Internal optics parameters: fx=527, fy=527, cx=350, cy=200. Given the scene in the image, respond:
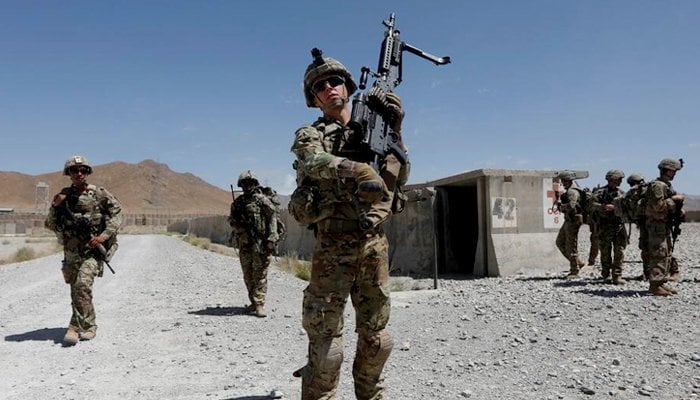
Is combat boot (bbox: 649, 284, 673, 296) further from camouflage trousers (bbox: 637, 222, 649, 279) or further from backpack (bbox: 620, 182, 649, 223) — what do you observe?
backpack (bbox: 620, 182, 649, 223)

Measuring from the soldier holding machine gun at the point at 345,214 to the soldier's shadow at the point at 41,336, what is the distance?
4.31 metres

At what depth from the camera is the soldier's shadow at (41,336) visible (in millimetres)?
5961

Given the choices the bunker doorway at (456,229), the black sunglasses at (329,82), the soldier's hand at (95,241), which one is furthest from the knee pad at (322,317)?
the bunker doorway at (456,229)

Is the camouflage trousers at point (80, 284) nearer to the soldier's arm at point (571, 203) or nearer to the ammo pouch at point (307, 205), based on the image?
the ammo pouch at point (307, 205)

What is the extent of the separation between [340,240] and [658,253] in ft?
20.2

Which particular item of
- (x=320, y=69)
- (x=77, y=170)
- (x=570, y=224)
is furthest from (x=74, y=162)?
(x=570, y=224)

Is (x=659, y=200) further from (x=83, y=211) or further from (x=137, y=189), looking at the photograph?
(x=137, y=189)

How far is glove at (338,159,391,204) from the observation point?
2713mm

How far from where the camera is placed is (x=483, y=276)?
Answer: 35.6ft

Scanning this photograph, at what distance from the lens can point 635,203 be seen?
8.02 meters

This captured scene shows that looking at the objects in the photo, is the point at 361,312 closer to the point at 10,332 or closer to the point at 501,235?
the point at 10,332

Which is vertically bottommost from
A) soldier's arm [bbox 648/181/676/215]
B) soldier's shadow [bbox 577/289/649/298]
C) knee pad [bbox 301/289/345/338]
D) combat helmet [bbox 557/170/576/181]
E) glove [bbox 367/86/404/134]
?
soldier's shadow [bbox 577/289/649/298]

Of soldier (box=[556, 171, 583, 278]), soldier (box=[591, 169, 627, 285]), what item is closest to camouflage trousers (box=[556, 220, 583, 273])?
soldier (box=[556, 171, 583, 278])

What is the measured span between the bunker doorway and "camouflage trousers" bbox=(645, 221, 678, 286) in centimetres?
479
